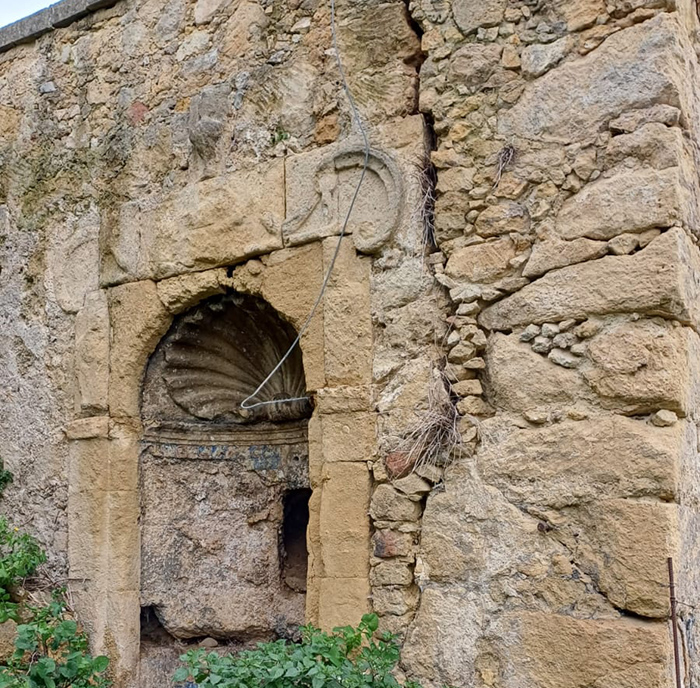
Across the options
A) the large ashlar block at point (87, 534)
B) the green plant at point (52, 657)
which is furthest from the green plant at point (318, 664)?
the large ashlar block at point (87, 534)

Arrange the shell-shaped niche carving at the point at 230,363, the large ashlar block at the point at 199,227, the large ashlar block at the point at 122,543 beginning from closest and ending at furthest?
the large ashlar block at the point at 199,227 < the large ashlar block at the point at 122,543 < the shell-shaped niche carving at the point at 230,363

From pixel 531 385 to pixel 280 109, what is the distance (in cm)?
178

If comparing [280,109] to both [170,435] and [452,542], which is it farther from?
[452,542]

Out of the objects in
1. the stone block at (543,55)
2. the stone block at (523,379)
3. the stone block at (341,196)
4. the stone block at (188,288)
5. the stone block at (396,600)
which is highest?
the stone block at (543,55)

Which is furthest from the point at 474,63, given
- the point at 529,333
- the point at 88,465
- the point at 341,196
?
the point at 88,465

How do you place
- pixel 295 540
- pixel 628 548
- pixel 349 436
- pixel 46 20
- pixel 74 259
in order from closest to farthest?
pixel 628 548 < pixel 349 436 < pixel 74 259 < pixel 295 540 < pixel 46 20

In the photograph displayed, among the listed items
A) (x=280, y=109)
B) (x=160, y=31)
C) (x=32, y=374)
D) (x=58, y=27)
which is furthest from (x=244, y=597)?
(x=58, y=27)

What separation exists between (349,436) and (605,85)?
5.43ft

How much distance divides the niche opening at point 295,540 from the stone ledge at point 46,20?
2.84 metres

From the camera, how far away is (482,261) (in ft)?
11.3

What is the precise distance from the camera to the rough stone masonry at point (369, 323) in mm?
3094

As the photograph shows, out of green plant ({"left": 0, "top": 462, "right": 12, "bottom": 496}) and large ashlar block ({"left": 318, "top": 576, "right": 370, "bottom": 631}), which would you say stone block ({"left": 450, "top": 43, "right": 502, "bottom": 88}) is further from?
green plant ({"left": 0, "top": 462, "right": 12, "bottom": 496})

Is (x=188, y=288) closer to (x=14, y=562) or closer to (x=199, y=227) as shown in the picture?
(x=199, y=227)

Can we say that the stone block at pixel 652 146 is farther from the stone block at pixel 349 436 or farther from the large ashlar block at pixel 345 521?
the large ashlar block at pixel 345 521
